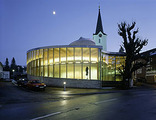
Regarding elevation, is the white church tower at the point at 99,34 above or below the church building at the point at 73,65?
above

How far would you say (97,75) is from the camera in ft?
104

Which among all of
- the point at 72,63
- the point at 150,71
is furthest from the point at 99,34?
the point at 72,63

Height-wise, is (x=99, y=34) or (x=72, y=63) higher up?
(x=99, y=34)

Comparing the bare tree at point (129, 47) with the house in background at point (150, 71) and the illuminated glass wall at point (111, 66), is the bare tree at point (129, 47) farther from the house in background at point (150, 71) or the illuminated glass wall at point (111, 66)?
the house in background at point (150, 71)

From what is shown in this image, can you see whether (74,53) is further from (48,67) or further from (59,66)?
(48,67)

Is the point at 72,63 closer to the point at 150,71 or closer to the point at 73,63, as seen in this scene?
the point at 73,63

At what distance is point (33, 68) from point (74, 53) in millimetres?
11659

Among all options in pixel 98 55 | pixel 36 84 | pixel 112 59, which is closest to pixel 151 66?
pixel 112 59

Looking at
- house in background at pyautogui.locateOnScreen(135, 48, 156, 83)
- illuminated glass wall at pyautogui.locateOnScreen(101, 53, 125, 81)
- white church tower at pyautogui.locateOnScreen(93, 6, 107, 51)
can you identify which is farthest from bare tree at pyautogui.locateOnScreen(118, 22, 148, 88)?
white church tower at pyautogui.locateOnScreen(93, 6, 107, 51)

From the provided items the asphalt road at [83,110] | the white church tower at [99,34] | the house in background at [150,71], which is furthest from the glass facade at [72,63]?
the white church tower at [99,34]

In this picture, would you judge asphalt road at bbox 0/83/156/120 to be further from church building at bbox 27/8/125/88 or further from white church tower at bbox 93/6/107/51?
white church tower at bbox 93/6/107/51

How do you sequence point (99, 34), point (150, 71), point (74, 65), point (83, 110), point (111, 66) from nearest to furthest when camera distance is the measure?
point (83, 110), point (74, 65), point (111, 66), point (150, 71), point (99, 34)

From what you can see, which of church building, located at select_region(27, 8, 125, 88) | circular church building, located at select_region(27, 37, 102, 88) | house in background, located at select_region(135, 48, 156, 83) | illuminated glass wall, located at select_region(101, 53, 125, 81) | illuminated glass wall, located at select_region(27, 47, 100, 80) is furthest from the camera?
house in background, located at select_region(135, 48, 156, 83)

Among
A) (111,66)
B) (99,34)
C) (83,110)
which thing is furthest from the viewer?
(99,34)
